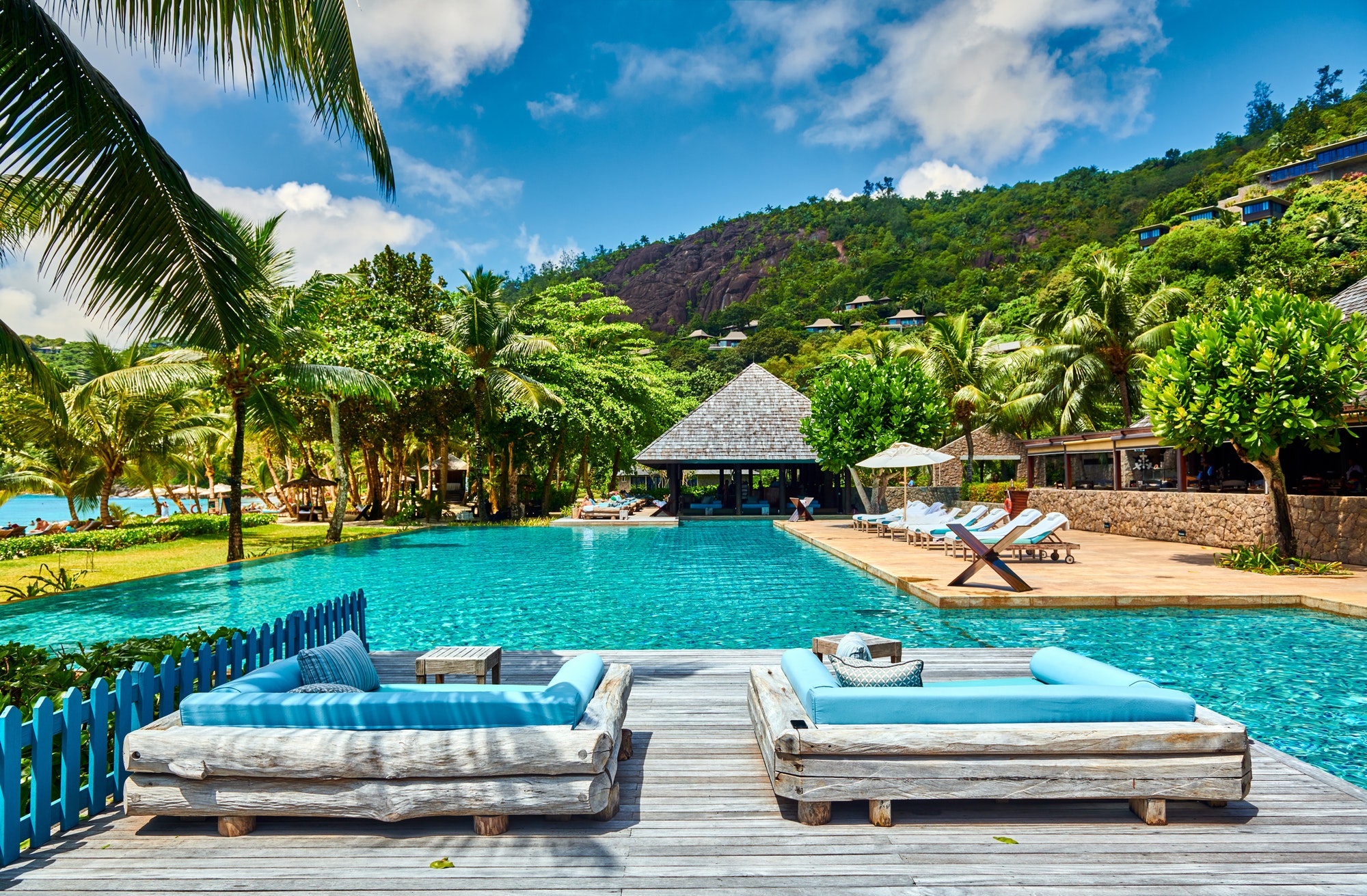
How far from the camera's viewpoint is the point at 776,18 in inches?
1056

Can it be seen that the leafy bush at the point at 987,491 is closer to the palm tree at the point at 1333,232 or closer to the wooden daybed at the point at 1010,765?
the wooden daybed at the point at 1010,765

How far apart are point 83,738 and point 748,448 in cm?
2265

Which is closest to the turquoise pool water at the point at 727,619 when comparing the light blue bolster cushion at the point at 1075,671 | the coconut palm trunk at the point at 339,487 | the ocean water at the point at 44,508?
the light blue bolster cushion at the point at 1075,671

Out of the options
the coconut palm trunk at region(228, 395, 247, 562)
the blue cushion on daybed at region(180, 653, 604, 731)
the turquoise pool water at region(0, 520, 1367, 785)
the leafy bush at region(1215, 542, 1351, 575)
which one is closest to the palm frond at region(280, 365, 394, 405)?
the coconut palm trunk at region(228, 395, 247, 562)

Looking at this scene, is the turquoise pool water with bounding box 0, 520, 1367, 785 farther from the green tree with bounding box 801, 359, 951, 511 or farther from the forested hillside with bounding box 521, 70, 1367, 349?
the forested hillside with bounding box 521, 70, 1367, 349

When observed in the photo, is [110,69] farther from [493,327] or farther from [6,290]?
[493,327]

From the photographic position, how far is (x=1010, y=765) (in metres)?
3.09

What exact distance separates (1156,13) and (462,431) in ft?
166

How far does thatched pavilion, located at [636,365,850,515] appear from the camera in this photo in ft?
83.6

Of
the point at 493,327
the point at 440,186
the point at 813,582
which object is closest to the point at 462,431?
the point at 493,327

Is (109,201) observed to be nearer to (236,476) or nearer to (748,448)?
(236,476)

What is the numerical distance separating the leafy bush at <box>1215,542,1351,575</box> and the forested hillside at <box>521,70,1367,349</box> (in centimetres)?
2356

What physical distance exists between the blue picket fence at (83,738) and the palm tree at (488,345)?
1955 cm

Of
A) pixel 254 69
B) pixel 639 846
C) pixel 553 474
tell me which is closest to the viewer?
pixel 639 846
